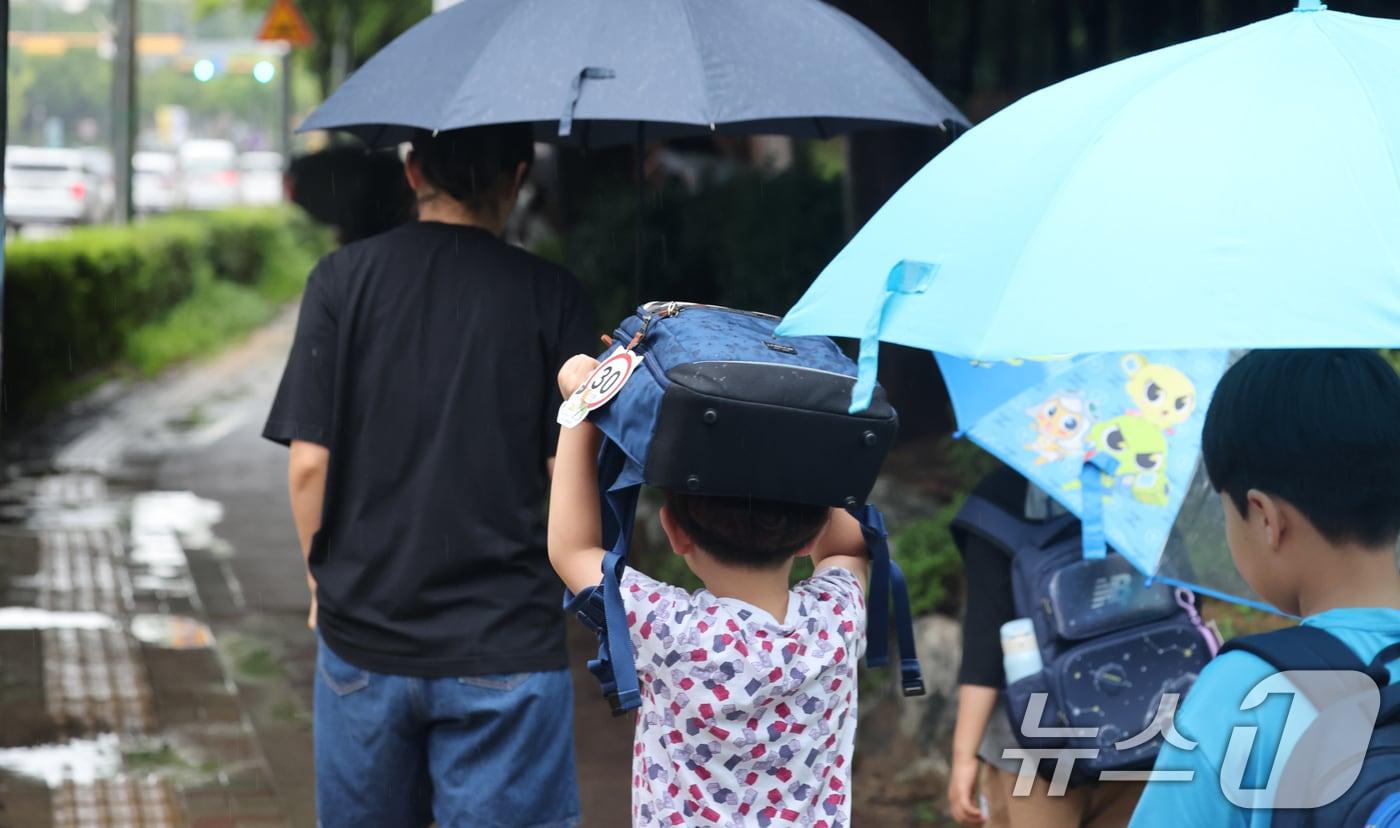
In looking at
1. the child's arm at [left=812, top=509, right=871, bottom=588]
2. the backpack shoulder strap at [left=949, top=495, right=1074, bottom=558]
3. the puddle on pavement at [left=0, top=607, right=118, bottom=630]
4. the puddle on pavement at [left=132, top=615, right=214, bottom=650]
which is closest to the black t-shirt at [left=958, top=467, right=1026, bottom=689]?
the backpack shoulder strap at [left=949, top=495, right=1074, bottom=558]

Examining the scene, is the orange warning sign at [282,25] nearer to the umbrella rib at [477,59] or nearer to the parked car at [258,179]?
the umbrella rib at [477,59]

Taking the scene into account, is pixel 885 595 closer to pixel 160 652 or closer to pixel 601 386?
pixel 601 386

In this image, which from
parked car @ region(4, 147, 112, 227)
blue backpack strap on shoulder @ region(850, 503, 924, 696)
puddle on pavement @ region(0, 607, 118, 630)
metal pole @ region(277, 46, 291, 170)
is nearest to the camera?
blue backpack strap on shoulder @ region(850, 503, 924, 696)

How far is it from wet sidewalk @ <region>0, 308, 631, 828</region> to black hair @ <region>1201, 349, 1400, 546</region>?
3.93 meters

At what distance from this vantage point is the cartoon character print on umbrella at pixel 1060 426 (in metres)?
3.15

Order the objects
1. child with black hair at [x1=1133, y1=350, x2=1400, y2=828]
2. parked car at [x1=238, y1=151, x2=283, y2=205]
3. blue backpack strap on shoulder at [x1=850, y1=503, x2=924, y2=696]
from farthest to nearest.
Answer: parked car at [x1=238, y1=151, x2=283, y2=205] → blue backpack strap on shoulder at [x1=850, y1=503, x2=924, y2=696] → child with black hair at [x1=1133, y1=350, x2=1400, y2=828]

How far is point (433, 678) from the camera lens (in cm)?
332

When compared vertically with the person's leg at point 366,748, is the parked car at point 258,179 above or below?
below

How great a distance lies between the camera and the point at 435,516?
3.32 metres

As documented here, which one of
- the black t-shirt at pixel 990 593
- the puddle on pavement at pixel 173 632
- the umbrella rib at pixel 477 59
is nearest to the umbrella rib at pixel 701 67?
the umbrella rib at pixel 477 59

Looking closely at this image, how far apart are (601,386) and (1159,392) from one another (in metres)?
1.24

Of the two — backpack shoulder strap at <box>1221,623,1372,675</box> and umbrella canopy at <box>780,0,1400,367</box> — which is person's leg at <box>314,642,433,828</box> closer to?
umbrella canopy at <box>780,0,1400,367</box>

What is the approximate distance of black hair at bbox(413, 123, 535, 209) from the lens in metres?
3.47

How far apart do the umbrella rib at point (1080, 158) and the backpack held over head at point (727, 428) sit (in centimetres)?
38
